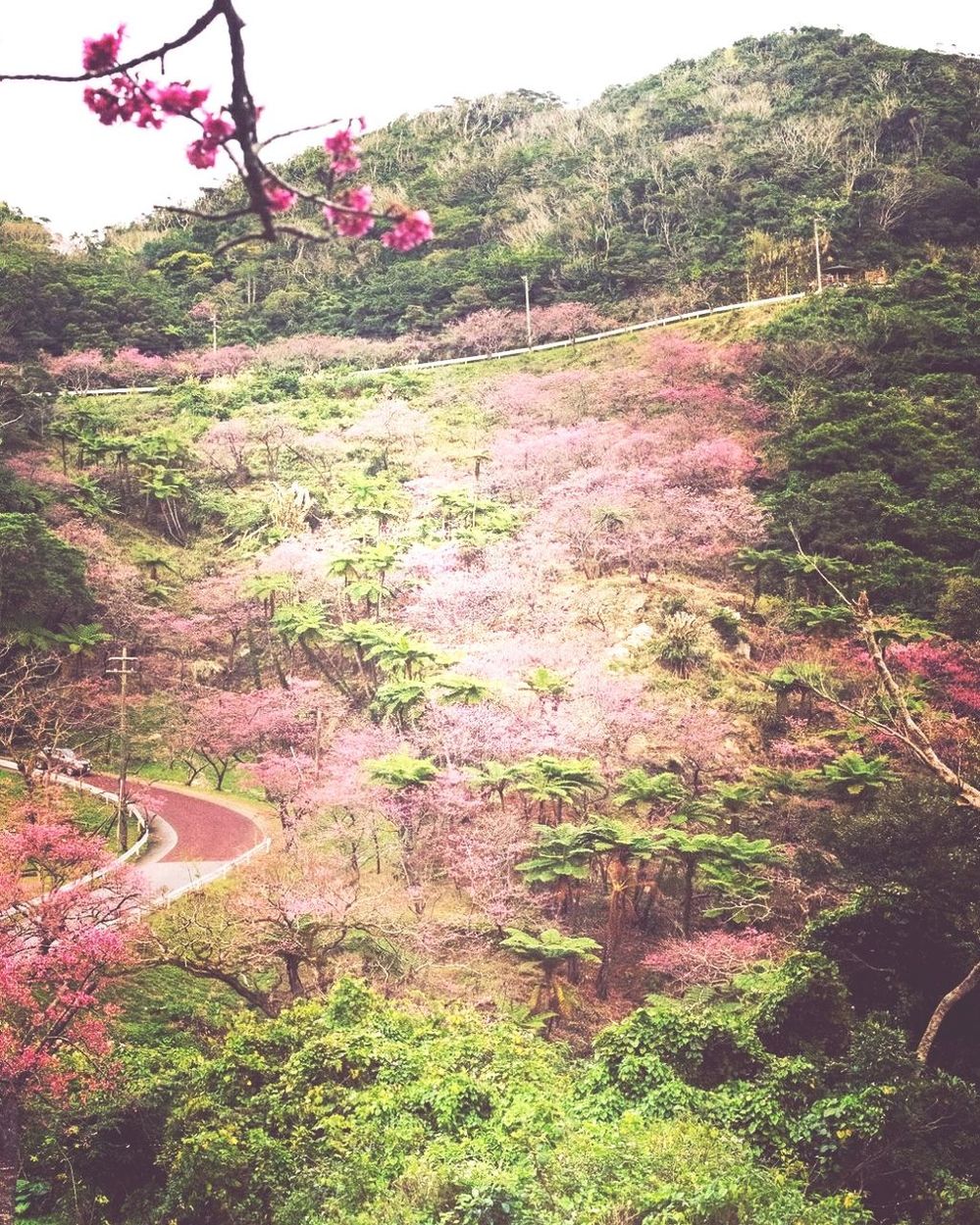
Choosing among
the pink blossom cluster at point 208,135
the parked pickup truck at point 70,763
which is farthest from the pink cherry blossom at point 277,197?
the parked pickup truck at point 70,763

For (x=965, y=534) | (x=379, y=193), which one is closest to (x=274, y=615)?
(x=965, y=534)

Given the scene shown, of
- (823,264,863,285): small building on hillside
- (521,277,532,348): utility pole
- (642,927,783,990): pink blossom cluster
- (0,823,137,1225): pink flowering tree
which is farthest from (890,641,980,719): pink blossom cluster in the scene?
(521,277,532,348): utility pole

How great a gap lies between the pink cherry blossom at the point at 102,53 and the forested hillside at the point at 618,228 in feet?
90.3

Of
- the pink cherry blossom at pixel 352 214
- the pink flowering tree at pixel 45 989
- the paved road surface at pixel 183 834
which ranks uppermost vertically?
the pink cherry blossom at pixel 352 214

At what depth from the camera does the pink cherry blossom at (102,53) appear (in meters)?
1.78

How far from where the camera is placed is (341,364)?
98.0ft

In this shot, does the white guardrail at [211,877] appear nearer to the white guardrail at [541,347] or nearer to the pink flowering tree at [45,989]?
the pink flowering tree at [45,989]

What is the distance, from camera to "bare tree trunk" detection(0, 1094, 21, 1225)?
6.90 m

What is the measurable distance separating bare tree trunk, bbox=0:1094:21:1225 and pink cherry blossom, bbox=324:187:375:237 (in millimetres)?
7960

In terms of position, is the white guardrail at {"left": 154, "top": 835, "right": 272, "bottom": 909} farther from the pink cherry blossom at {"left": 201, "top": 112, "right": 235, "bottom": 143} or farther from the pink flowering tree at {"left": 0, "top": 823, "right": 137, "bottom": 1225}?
the pink cherry blossom at {"left": 201, "top": 112, "right": 235, "bottom": 143}

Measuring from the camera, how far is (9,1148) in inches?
277

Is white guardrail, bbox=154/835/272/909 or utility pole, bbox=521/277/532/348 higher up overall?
utility pole, bbox=521/277/532/348

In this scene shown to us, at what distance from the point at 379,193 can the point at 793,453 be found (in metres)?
25.8

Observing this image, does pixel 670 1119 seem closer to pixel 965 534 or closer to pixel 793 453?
pixel 965 534
